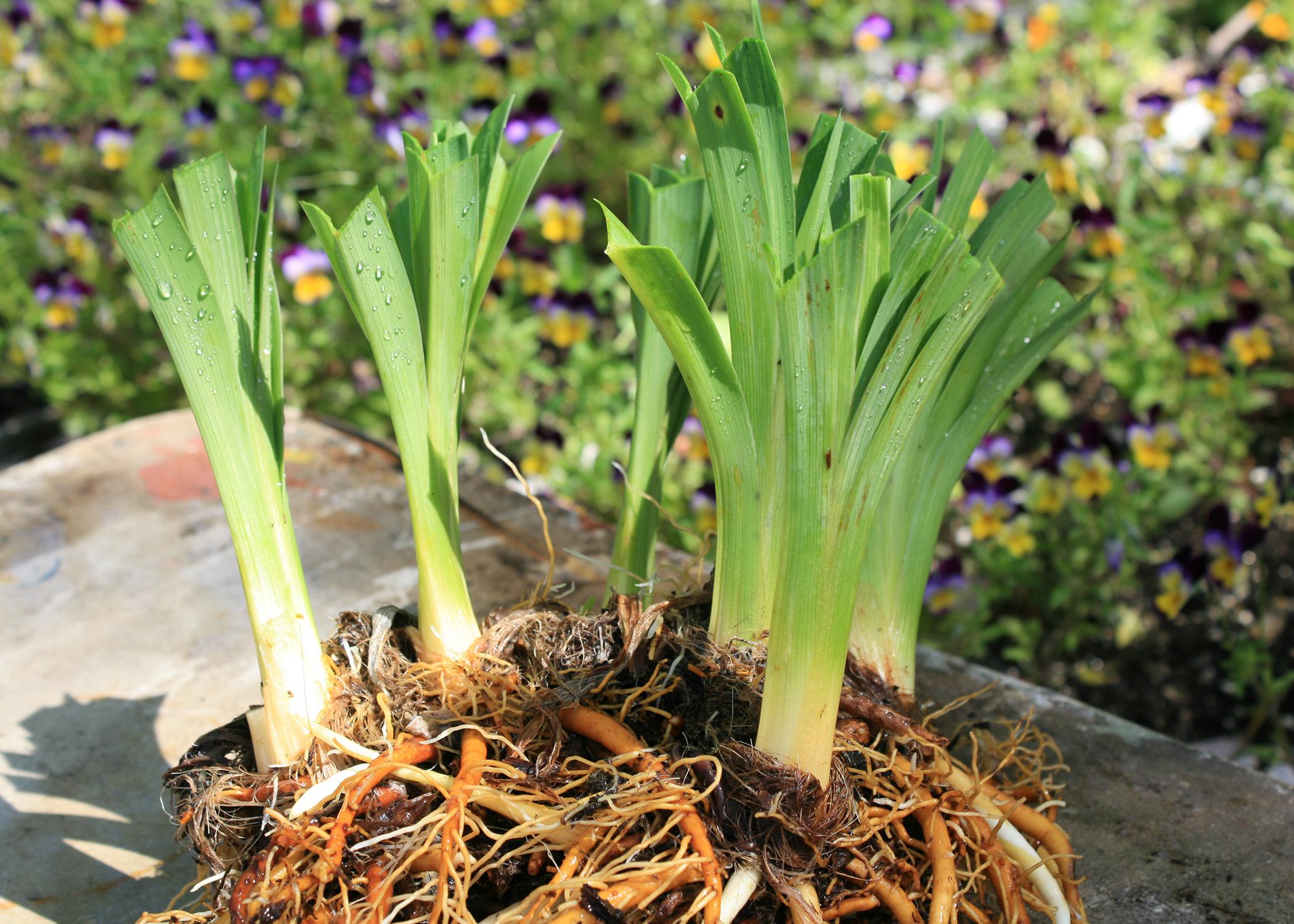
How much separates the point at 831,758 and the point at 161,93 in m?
3.04

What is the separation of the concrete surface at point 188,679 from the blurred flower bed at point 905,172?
0.55 metres

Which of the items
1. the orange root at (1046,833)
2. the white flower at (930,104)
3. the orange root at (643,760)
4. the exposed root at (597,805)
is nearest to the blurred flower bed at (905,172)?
the white flower at (930,104)

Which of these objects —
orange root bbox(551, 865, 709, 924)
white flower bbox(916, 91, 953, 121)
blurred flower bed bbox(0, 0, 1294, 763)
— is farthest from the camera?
white flower bbox(916, 91, 953, 121)

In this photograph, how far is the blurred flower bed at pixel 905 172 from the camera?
6.66ft

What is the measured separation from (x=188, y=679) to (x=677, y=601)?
0.83m

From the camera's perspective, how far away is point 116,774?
4.05 ft

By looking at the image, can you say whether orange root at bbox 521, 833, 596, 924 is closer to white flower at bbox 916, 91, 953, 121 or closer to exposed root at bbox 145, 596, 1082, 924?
exposed root at bbox 145, 596, 1082, 924

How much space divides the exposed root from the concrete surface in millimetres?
159

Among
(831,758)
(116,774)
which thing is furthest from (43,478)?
(831,758)

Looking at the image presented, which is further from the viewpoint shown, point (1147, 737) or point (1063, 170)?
point (1063, 170)

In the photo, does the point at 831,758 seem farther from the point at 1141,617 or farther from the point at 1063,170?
the point at 1063,170

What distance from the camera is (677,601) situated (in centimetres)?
93

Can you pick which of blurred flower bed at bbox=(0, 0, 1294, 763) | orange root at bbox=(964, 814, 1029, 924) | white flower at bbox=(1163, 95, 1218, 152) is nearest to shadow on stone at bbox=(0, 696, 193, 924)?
orange root at bbox=(964, 814, 1029, 924)

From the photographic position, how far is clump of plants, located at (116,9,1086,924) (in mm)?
756
